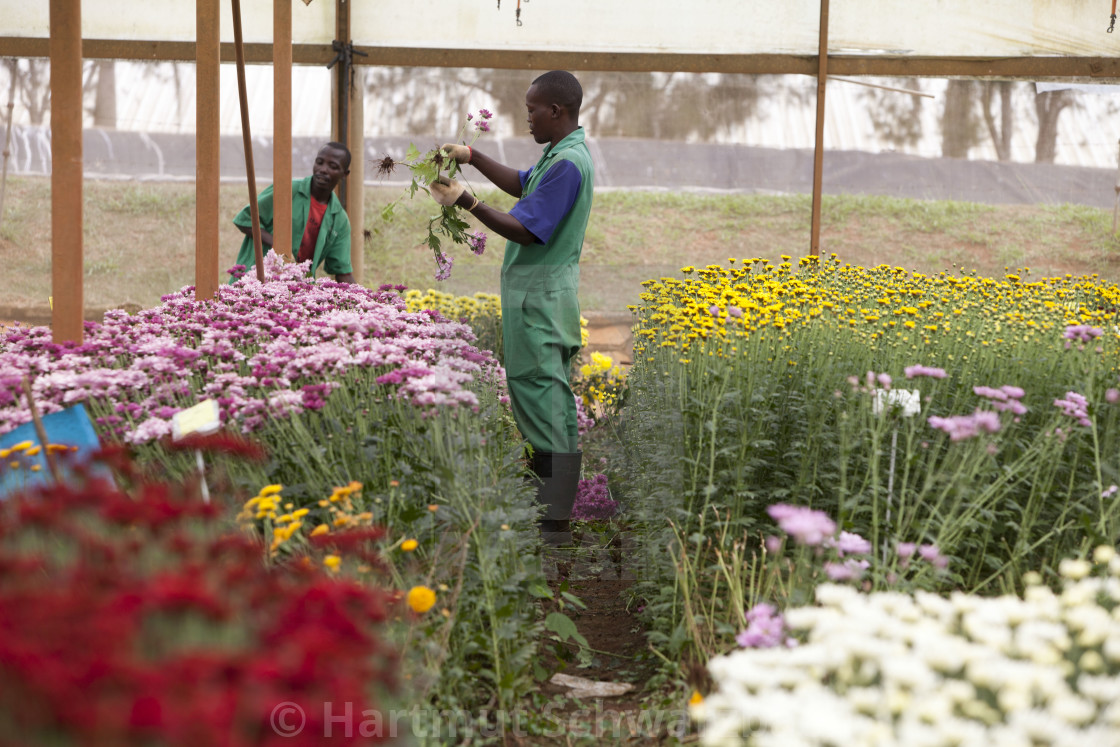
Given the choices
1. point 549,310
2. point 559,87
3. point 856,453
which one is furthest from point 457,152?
point 856,453

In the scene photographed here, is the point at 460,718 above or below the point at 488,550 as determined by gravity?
A: below

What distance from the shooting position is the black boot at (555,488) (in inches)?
140

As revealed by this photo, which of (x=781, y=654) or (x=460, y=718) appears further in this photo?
(x=460, y=718)

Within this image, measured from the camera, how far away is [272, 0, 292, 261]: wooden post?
5.14m

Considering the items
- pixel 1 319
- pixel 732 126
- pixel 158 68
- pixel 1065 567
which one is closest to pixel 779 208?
pixel 732 126

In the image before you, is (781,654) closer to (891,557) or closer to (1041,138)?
(891,557)

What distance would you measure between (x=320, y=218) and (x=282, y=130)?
62 centimetres

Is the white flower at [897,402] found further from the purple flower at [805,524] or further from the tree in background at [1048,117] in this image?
the tree in background at [1048,117]

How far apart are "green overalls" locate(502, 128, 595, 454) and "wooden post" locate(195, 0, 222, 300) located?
58.0 inches

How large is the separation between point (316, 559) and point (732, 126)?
8094mm

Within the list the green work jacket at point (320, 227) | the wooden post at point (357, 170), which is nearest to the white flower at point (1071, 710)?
the green work jacket at point (320, 227)

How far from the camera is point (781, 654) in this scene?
137cm

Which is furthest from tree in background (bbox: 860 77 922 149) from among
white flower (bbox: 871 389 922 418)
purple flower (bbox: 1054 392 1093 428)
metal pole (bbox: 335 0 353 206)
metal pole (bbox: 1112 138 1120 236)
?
white flower (bbox: 871 389 922 418)

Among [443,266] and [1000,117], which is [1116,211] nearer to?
[1000,117]
